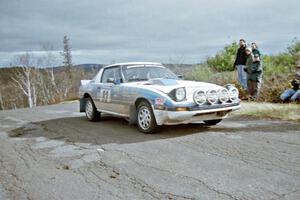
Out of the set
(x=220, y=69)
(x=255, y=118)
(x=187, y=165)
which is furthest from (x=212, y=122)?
(x=220, y=69)

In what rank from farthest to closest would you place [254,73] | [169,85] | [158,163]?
[254,73], [169,85], [158,163]

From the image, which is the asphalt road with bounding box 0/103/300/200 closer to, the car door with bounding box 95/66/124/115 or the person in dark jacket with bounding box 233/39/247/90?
the car door with bounding box 95/66/124/115

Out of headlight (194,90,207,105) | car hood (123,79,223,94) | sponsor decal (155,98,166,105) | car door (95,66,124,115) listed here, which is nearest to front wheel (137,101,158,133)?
sponsor decal (155,98,166,105)

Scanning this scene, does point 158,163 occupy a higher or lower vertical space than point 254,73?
lower

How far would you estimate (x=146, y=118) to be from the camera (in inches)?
260

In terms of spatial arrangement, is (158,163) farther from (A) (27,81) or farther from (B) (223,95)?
(A) (27,81)

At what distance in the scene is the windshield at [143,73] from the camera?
7.59m

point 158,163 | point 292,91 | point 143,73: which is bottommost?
point 158,163

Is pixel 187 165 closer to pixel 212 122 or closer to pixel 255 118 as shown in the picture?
pixel 212 122

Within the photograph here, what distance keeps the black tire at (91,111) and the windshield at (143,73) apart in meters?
1.61

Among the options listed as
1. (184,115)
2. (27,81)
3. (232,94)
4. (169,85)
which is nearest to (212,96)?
(232,94)

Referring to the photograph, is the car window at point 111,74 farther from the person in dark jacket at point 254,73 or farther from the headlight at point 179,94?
the person in dark jacket at point 254,73

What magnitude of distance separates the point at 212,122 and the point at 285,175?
3.53m

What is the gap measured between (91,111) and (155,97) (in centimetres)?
303
